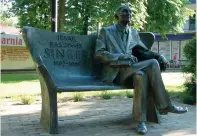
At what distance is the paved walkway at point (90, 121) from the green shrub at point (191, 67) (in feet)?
3.89

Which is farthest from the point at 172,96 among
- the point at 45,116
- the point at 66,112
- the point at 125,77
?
the point at 45,116

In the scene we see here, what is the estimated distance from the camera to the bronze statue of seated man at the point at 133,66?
16.8ft

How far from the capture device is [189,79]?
28.8 ft

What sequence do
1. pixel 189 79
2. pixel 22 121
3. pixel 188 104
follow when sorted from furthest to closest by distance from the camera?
pixel 189 79, pixel 188 104, pixel 22 121

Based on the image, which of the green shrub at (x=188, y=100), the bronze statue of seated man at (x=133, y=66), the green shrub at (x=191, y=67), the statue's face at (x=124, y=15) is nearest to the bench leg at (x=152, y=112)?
the bronze statue of seated man at (x=133, y=66)

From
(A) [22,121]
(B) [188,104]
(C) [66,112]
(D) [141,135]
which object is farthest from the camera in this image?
(B) [188,104]

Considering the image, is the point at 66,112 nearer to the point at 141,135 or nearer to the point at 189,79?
the point at 141,135

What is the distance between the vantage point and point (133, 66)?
5.25m

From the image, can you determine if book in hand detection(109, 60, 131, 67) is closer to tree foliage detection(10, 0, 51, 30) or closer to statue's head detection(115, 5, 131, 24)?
statue's head detection(115, 5, 131, 24)

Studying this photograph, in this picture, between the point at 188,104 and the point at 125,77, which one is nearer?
the point at 125,77

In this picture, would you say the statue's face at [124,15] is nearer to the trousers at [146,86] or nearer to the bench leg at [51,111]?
the trousers at [146,86]

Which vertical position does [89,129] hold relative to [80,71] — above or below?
below

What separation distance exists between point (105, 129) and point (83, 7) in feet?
48.2

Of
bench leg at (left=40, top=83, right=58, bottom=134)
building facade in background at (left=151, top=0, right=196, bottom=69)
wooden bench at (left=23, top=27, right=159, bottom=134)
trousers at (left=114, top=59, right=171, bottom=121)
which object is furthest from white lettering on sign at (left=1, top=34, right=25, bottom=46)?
trousers at (left=114, top=59, right=171, bottom=121)
